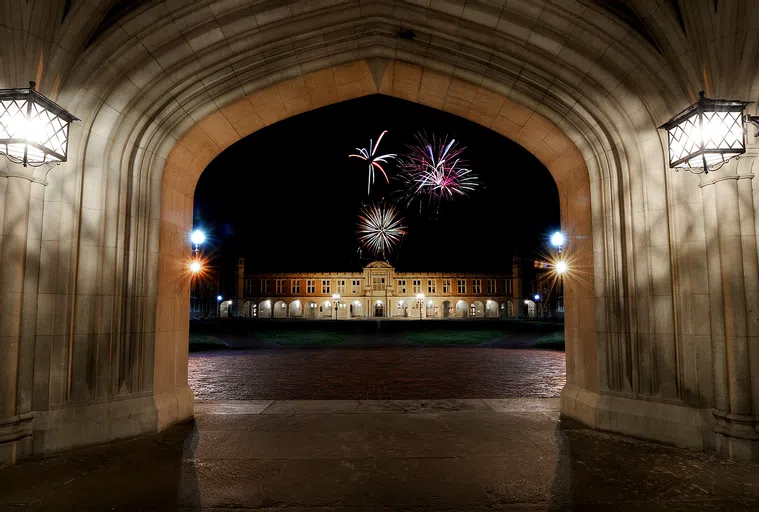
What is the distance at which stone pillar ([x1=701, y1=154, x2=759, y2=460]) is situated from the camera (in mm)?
4562

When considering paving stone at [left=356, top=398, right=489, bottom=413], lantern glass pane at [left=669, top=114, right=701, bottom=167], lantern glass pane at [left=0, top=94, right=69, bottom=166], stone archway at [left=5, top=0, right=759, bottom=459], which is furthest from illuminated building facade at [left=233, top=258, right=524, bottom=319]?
lantern glass pane at [left=0, top=94, right=69, bottom=166]

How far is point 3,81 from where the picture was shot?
4484 mm

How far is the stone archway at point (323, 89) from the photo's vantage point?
15.4ft

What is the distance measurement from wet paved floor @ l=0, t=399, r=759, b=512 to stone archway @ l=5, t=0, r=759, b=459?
0.60m

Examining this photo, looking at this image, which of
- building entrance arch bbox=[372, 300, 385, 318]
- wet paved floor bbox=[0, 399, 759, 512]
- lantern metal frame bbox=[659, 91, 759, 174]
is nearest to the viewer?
wet paved floor bbox=[0, 399, 759, 512]

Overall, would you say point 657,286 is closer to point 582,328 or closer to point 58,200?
point 582,328

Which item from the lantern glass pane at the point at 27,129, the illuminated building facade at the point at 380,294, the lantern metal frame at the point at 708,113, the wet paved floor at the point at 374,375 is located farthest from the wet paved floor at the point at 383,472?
the illuminated building facade at the point at 380,294

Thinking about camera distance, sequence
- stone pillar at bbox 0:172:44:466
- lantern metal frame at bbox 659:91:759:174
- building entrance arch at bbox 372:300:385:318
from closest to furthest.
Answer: lantern metal frame at bbox 659:91:759:174, stone pillar at bbox 0:172:44:466, building entrance arch at bbox 372:300:385:318

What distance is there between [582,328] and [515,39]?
13.1 feet

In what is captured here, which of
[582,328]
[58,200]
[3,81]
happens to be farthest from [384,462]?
[3,81]

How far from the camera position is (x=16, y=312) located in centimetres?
462

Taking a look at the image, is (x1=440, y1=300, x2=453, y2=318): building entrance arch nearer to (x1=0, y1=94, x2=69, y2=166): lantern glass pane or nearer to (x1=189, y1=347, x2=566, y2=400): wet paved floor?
(x1=189, y1=347, x2=566, y2=400): wet paved floor

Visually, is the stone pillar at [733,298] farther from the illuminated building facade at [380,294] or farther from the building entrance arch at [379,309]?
the building entrance arch at [379,309]

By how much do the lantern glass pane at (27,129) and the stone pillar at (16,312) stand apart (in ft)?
1.42
